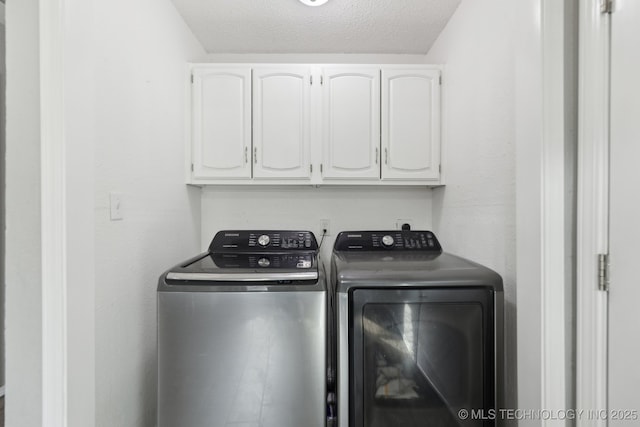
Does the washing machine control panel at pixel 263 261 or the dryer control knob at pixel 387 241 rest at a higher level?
the dryer control knob at pixel 387 241

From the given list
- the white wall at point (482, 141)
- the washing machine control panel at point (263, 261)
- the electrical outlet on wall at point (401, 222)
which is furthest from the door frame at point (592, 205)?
the electrical outlet on wall at point (401, 222)

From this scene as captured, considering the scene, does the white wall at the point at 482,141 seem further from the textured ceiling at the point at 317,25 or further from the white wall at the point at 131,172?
the white wall at the point at 131,172

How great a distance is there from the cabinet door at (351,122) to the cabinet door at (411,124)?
7 centimetres

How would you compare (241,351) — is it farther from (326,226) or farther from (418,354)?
(326,226)

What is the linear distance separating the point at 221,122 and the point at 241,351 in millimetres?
1351

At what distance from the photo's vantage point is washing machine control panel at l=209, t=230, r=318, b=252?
71.2 inches

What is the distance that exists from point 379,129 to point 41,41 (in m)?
1.57

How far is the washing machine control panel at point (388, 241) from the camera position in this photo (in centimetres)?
180

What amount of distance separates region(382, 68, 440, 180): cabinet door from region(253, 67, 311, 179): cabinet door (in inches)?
20.2

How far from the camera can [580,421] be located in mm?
914

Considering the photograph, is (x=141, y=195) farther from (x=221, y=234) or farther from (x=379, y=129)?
(x=379, y=129)

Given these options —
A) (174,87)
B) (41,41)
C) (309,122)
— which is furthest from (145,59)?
(309,122)

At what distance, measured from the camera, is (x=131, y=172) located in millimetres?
1274

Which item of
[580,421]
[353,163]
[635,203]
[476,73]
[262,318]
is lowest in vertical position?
[580,421]
